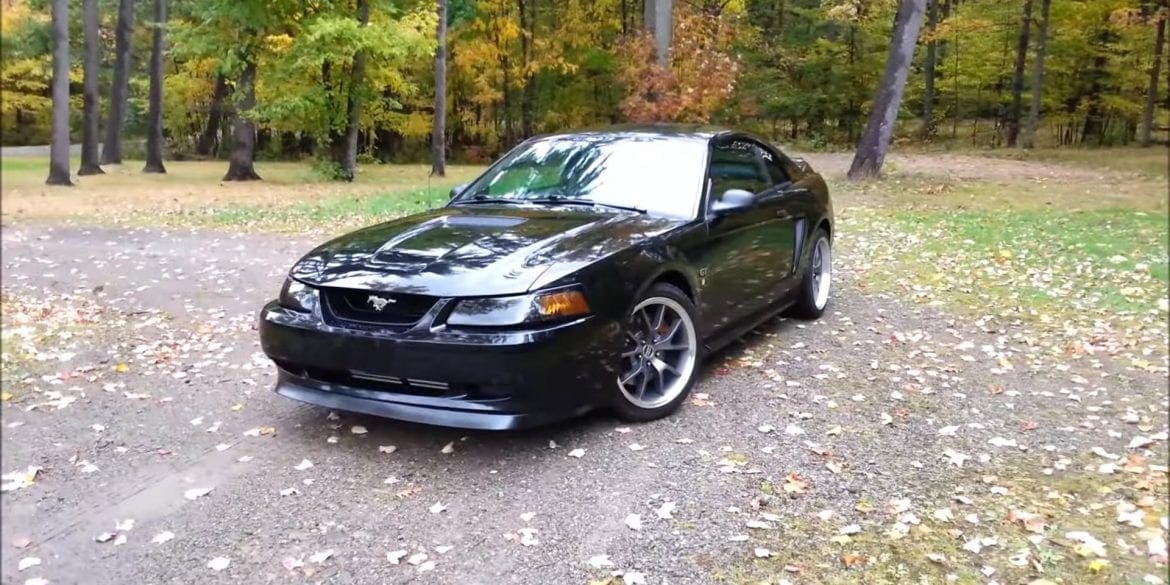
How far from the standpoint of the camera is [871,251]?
785cm

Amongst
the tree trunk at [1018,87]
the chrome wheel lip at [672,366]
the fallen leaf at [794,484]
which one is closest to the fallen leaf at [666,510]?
the fallen leaf at [794,484]

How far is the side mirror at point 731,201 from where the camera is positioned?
15.0 ft

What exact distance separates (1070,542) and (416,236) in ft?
9.41

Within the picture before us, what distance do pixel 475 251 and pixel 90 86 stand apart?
89.1 inches

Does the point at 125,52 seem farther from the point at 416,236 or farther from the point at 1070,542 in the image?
the point at 1070,542

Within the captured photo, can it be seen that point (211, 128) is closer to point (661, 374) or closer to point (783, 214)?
point (783, 214)

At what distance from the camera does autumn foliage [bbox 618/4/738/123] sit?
1794 centimetres

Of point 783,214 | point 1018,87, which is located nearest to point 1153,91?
point 783,214

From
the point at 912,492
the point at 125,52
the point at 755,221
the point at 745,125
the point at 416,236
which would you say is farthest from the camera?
the point at 745,125

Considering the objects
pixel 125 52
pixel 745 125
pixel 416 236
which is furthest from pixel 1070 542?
pixel 745 125

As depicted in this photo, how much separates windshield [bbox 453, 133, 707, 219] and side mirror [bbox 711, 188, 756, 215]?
0.13 metres

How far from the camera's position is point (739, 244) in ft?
15.7

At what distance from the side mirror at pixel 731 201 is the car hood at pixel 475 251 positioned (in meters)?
0.38

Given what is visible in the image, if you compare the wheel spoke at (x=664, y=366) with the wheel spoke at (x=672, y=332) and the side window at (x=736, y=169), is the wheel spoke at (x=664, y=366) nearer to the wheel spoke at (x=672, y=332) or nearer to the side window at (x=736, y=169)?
the wheel spoke at (x=672, y=332)
